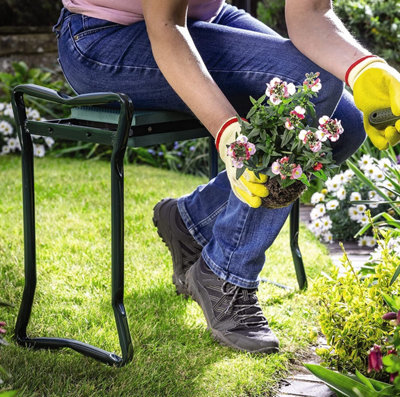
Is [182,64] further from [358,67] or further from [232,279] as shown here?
[232,279]

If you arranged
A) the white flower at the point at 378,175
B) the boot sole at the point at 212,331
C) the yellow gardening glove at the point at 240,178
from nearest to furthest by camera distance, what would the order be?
the yellow gardening glove at the point at 240,178
the boot sole at the point at 212,331
the white flower at the point at 378,175

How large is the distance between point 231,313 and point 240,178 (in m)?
0.60

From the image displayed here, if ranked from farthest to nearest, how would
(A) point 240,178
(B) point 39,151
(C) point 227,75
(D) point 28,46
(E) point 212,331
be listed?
(D) point 28,46 < (B) point 39,151 < (E) point 212,331 < (C) point 227,75 < (A) point 240,178

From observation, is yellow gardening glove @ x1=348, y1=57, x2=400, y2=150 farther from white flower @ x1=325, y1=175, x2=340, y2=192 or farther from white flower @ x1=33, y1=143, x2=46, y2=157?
white flower @ x1=33, y1=143, x2=46, y2=157

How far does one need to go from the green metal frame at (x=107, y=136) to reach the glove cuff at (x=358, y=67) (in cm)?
46

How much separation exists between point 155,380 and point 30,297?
47 centimetres

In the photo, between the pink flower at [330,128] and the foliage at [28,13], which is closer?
the pink flower at [330,128]

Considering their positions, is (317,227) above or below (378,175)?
below

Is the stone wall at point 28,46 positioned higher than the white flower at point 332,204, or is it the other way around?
the white flower at point 332,204

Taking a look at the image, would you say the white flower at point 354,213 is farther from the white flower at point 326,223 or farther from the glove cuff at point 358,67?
the glove cuff at point 358,67

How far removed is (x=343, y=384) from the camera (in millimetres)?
1436

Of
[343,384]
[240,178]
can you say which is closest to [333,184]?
[240,178]

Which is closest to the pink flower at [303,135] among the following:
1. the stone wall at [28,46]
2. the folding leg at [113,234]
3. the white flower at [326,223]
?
the folding leg at [113,234]

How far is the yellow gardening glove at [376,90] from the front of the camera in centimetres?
158
